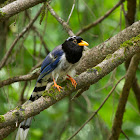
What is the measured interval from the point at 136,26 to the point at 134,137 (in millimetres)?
3031

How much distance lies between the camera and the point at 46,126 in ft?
18.4

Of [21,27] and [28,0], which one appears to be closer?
[28,0]

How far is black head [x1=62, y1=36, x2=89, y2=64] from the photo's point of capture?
3.71m

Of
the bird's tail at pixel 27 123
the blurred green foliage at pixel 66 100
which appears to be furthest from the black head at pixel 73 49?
the bird's tail at pixel 27 123

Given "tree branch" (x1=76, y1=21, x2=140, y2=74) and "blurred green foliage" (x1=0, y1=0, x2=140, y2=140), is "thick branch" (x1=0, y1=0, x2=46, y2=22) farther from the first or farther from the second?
"tree branch" (x1=76, y1=21, x2=140, y2=74)

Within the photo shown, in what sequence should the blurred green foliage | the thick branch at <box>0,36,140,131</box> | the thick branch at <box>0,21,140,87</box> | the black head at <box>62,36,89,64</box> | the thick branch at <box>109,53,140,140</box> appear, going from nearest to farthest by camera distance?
the thick branch at <box>0,36,140,131</box>, the black head at <box>62,36,89,64</box>, the thick branch at <box>0,21,140,87</box>, the thick branch at <box>109,53,140,140</box>, the blurred green foliage

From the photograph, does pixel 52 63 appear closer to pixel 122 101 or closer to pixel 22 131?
pixel 22 131

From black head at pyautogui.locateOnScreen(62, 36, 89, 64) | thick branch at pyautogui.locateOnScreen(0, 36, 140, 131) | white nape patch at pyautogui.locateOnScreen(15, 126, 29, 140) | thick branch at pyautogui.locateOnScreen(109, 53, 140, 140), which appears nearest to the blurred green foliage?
thick branch at pyautogui.locateOnScreen(109, 53, 140, 140)

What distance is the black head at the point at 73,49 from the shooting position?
3.71 meters

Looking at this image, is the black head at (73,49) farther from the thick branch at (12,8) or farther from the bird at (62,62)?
the thick branch at (12,8)

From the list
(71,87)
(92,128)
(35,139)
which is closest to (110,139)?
(92,128)

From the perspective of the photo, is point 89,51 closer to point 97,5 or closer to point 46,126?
point 97,5

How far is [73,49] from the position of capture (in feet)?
12.6

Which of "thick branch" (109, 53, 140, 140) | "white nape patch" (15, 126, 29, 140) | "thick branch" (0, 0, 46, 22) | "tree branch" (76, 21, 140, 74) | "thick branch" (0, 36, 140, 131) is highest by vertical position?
"thick branch" (0, 0, 46, 22)
